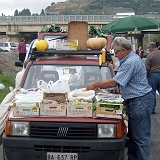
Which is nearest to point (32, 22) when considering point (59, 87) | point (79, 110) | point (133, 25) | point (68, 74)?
point (133, 25)

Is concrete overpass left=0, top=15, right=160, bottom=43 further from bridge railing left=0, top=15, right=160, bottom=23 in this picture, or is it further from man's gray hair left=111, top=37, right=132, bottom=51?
man's gray hair left=111, top=37, right=132, bottom=51

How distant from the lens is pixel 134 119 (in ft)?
19.6

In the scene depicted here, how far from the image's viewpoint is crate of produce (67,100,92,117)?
17.9 feet

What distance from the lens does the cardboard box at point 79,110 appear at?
5465 mm

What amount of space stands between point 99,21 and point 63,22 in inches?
182

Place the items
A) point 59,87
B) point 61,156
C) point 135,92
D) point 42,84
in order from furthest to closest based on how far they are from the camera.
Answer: point 42,84 → point 59,87 → point 135,92 → point 61,156

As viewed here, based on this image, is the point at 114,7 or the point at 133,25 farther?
the point at 114,7

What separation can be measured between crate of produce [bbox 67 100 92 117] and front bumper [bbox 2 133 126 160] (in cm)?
34

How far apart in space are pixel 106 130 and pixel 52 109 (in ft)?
2.46

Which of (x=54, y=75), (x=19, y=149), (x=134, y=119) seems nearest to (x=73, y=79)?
(x=54, y=75)

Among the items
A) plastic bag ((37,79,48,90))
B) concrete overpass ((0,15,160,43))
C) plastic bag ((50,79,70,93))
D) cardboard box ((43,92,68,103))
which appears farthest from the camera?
concrete overpass ((0,15,160,43))

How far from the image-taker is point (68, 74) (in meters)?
6.80

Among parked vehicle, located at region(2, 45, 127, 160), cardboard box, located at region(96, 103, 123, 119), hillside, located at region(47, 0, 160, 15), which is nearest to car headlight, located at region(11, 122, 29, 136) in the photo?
parked vehicle, located at region(2, 45, 127, 160)

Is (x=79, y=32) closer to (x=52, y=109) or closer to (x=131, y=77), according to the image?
(x=131, y=77)
